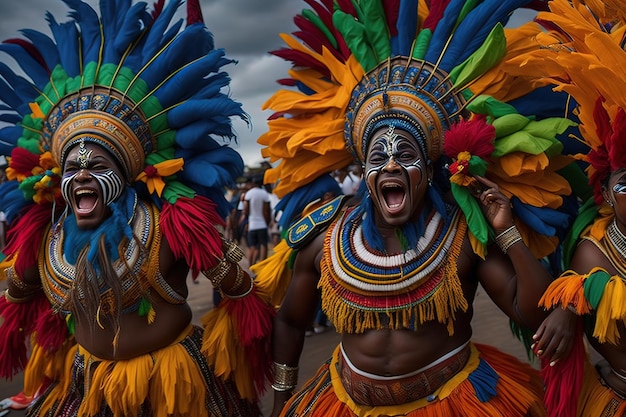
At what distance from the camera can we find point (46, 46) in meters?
2.99

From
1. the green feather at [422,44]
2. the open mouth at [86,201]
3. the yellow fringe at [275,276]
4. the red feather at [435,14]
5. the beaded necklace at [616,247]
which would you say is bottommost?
the yellow fringe at [275,276]

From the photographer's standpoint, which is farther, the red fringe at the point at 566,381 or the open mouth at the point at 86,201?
the open mouth at the point at 86,201

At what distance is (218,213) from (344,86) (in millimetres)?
919

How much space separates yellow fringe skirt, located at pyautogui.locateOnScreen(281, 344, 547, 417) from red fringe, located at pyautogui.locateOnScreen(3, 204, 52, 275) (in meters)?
1.51

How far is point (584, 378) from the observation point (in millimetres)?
2307

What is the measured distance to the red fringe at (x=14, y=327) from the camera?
304 centimetres

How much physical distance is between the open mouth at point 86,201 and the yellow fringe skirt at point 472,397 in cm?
128

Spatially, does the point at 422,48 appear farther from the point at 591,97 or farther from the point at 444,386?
the point at 444,386

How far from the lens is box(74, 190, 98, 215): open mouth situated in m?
2.66

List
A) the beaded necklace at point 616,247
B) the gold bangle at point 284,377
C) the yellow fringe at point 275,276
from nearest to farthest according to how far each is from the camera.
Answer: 1. the beaded necklace at point 616,247
2. the gold bangle at point 284,377
3. the yellow fringe at point 275,276

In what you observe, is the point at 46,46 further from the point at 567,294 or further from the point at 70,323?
the point at 567,294

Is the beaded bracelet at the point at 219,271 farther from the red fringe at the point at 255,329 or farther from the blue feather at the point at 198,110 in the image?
the blue feather at the point at 198,110

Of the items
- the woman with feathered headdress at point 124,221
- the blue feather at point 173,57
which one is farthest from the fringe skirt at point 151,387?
the blue feather at point 173,57

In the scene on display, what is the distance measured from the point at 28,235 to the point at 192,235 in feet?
2.88
